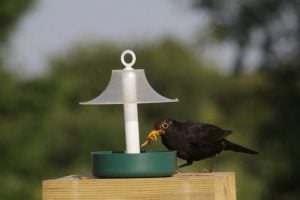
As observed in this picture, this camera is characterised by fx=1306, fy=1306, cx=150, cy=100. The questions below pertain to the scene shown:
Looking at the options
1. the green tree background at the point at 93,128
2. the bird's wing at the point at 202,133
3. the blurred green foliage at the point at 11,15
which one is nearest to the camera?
the bird's wing at the point at 202,133

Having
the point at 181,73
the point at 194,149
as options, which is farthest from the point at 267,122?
the point at 194,149

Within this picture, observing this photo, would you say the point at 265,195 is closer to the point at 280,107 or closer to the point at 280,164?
the point at 280,164

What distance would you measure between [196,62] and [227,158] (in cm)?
1880

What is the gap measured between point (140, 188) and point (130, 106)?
279 millimetres

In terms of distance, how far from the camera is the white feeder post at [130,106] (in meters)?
4.09

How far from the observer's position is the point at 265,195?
69.1 ft

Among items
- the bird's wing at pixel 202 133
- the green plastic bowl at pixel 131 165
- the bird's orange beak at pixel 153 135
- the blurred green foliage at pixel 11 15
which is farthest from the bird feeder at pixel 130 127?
the blurred green foliage at pixel 11 15

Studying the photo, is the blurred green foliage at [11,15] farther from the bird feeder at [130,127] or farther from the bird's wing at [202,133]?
the bird feeder at [130,127]

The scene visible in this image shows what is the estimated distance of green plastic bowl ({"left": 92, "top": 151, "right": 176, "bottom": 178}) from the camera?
13.3 feet

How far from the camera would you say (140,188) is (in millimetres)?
4004

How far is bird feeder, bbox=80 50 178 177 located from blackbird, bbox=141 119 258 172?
1.04ft

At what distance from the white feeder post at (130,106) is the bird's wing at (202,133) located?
687mm

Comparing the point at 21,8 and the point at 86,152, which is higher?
the point at 21,8

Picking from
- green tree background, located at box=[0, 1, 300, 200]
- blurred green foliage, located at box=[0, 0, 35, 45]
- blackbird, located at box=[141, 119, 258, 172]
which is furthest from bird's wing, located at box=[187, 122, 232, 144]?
blurred green foliage, located at box=[0, 0, 35, 45]
